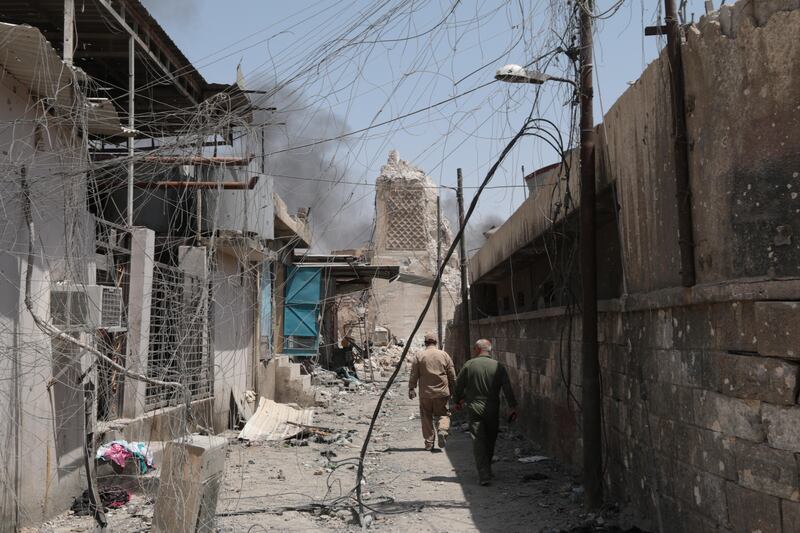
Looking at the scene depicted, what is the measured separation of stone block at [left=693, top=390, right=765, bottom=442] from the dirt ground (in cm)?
186

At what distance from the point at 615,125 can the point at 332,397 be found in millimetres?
14465

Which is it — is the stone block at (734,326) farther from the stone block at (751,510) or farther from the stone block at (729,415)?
the stone block at (751,510)

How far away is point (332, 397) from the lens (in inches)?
774

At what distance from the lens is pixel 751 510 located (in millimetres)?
3965

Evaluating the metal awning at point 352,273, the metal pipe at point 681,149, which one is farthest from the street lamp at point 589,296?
the metal awning at point 352,273

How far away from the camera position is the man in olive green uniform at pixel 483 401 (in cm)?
859

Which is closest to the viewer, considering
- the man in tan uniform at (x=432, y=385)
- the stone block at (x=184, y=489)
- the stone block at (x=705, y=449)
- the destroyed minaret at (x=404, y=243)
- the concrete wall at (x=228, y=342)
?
the stone block at (x=705, y=449)

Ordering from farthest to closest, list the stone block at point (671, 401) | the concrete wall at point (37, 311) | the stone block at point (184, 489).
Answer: the concrete wall at point (37, 311), the stone block at point (184, 489), the stone block at point (671, 401)

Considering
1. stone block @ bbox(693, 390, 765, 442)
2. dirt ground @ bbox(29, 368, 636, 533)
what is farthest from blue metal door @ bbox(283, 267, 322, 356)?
stone block @ bbox(693, 390, 765, 442)

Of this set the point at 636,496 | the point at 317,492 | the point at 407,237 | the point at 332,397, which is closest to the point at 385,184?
the point at 407,237

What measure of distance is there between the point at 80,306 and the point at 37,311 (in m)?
0.39

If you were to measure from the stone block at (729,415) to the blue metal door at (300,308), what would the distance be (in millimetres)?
15104

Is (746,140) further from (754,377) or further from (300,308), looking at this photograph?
(300,308)

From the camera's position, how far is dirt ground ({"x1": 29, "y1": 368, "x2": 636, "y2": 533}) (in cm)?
664
